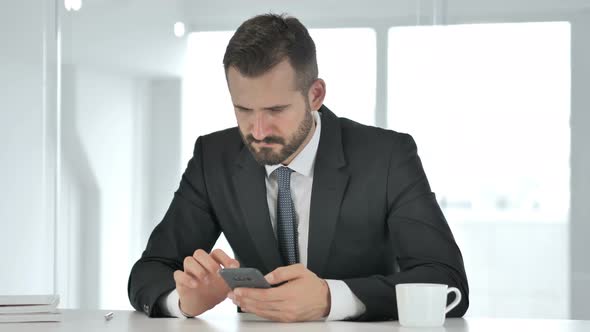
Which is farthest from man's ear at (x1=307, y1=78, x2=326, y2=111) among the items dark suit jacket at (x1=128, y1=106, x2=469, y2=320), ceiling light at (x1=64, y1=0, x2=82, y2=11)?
ceiling light at (x1=64, y1=0, x2=82, y2=11)

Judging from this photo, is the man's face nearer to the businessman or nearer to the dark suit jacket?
the businessman

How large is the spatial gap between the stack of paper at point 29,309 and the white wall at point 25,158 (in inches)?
92.4

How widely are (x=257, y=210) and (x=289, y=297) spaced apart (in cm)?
58

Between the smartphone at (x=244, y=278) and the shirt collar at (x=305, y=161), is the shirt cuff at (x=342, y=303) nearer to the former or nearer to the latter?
the smartphone at (x=244, y=278)

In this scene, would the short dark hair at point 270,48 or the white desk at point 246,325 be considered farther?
the short dark hair at point 270,48

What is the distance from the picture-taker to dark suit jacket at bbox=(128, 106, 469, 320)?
8.21 feet

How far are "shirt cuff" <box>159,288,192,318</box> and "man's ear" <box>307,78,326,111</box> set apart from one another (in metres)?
0.65

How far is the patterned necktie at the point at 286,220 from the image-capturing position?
103 inches

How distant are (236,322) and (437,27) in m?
2.46

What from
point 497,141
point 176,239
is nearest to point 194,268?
point 176,239

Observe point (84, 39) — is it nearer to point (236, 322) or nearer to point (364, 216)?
point (364, 216)

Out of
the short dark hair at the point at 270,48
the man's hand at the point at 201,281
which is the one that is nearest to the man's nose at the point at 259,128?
the short dark hair at the point at 270,48

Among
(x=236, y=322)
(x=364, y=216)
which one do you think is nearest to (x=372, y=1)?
(x=364, y=216)

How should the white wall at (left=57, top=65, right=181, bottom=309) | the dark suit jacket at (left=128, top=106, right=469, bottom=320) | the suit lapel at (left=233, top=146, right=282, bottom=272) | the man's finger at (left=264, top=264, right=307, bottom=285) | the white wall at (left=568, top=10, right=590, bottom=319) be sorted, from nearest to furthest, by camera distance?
the man's finger at (left=264, top=264, right=307, bottom=285), the dark suit jacket at (left=128, top=106, right=469, bottom=320), the suit lapel at (left=233, top=146, right=282, bottom=272), the white wall at (left=568, top=10, right=590, bottom=319), the white wall at (left=57, top=65, right=181, bottom=309)
